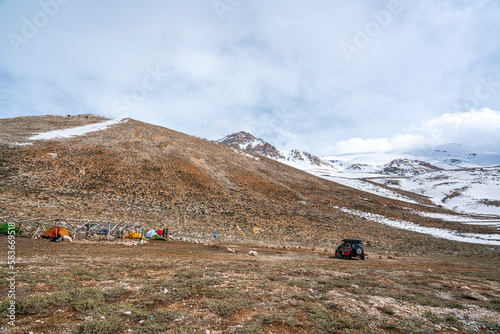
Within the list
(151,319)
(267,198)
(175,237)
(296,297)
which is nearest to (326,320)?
(296,297)

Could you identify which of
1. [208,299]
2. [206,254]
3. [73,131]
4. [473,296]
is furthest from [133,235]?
[73,131]

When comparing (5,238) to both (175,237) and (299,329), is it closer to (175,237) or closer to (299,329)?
(175,237)

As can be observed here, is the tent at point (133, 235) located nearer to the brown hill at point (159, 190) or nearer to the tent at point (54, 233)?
the brown hill at point (159, 190)

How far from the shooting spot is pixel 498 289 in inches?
430

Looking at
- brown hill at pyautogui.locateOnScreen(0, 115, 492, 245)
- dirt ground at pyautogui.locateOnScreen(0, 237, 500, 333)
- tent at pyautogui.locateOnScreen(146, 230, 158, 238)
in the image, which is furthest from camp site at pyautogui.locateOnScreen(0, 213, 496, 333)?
brown hill at pyautogui.locateOnScreen(0, 115, 492, 245)

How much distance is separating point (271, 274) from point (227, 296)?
4.50m

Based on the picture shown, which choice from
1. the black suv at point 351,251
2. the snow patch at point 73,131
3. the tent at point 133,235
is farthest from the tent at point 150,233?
the snow patch at point 73,131

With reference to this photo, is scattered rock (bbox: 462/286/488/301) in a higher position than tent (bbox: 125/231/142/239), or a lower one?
higher

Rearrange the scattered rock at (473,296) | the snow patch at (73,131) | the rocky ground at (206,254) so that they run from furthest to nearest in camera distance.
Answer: the snow patch at (73,131) → the scattered rock at (473,296) → the rocky ground at (206,254)

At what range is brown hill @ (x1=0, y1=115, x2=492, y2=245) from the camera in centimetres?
3170

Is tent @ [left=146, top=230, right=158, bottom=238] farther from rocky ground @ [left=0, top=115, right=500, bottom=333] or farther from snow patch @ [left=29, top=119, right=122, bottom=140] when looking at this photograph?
snow patch @ [left=29, top=119, right=122, bottom=140]

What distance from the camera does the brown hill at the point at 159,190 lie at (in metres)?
31.7

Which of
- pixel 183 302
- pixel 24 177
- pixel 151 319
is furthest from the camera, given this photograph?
pixel 24 177

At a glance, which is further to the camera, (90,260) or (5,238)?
(5,238)
